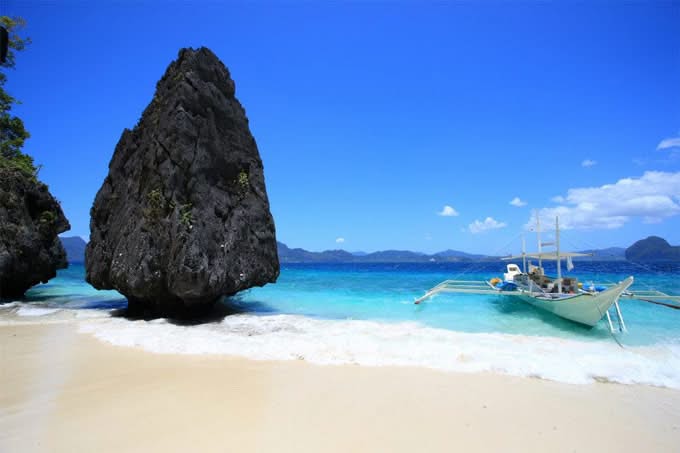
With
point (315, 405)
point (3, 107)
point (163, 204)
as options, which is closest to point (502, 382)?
point (315, 405)

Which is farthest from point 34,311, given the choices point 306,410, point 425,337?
point 425,337

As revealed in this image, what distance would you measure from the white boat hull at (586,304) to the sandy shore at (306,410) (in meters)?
4.38

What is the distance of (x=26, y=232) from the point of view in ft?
54.4

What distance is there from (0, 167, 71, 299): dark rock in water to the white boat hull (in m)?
22.4

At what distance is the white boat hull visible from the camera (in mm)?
9984

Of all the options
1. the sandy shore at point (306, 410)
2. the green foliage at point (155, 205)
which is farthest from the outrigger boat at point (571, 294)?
the green foliage at point (155, 205)

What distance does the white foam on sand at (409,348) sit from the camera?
6.99 m

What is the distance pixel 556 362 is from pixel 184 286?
10.2m

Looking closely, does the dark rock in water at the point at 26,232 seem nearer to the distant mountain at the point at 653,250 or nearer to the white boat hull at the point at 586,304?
the white boat hull at the point at 586,304

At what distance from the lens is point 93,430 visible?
14.5 ft

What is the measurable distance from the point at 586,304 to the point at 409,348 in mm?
6392

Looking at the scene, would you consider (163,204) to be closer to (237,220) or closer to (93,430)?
(237,220)

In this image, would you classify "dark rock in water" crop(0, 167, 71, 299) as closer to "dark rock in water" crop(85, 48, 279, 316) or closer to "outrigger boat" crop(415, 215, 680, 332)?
"dark rock in water" crop(85, 48, 279, 316)

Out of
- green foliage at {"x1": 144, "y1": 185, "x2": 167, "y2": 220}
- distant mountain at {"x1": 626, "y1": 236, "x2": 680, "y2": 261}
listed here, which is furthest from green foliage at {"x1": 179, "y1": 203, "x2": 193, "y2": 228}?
distant mountain at {"x1": 626, "y1": 236, "x2": 680, "y2": 261}
